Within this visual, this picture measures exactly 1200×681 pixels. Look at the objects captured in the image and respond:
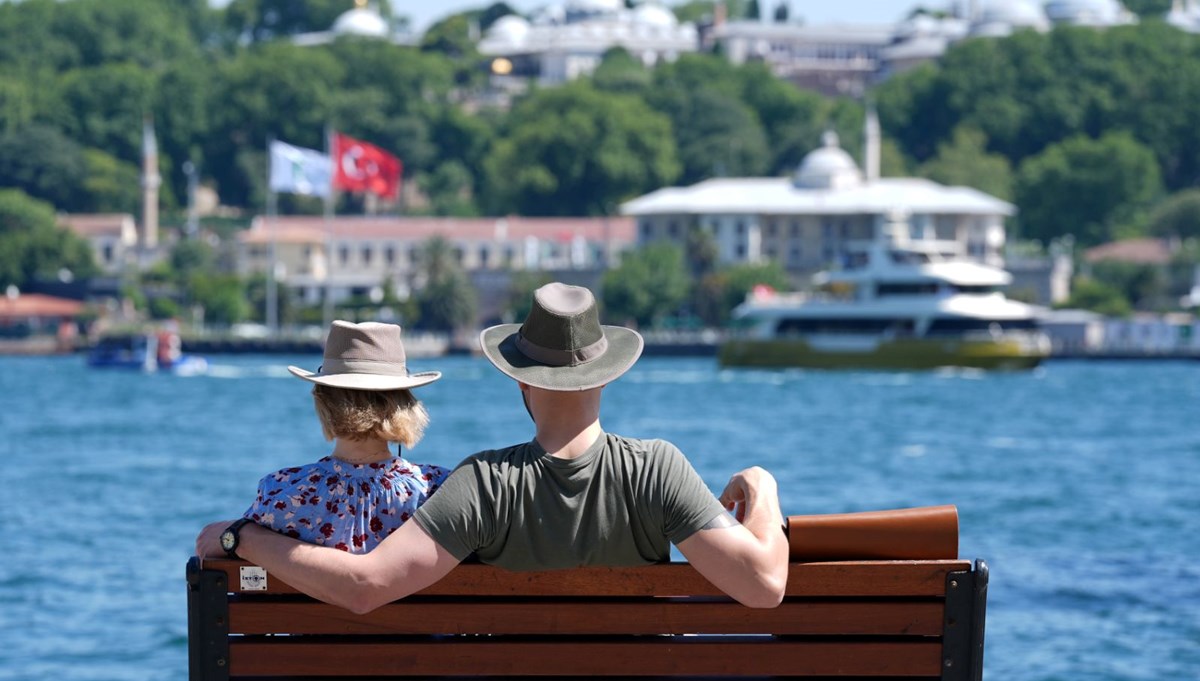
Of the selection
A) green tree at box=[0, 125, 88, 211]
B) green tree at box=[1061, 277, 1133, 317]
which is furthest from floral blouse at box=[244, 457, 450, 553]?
green tree at box=[0, 125, 88, 211]

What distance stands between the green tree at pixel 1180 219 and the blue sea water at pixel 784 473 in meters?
32.4

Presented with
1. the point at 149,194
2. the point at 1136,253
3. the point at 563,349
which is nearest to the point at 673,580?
the point at 563,349

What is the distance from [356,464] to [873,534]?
1.07 metres

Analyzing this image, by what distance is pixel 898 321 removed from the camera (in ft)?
218

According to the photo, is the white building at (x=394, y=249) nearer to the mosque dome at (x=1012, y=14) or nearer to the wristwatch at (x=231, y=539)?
the mosque dome at (x=1012, y=14)

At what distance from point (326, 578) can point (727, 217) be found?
96417mm

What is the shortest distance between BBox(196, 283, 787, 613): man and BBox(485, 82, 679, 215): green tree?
111196 mm

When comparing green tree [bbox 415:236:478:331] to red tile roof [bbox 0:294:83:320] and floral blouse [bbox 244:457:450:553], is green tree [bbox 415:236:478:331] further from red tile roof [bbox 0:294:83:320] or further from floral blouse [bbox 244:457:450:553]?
floral blouse [bbox 244:457:450:553]

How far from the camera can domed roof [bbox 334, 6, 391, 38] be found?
15562 centimetres

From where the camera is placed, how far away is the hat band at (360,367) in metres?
5.45

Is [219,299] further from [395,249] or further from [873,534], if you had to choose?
[873,534]

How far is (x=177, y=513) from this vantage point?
76.6 ft

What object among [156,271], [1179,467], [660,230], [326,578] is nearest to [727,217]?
[660,230]

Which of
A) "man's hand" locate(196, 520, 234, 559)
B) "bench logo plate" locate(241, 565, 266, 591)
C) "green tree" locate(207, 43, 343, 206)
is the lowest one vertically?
"green tree" locate(207, 43, 343, 206)
